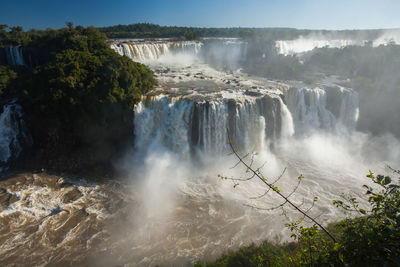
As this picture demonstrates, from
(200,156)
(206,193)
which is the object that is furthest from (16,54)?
(206,193)

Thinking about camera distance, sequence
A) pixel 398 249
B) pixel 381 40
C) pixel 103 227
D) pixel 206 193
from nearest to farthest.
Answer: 1. pixel 398 249
2. pixel 103 227
3. pixel 206 193
4. pixel 381 40

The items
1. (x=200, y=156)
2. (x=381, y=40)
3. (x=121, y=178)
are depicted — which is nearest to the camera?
(x=121, y=178)

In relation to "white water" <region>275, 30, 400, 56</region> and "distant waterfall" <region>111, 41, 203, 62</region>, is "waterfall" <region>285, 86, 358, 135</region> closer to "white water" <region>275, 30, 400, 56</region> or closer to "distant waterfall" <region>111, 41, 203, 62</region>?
"distant waterfall" <region>111, 41, 203, 62</region>

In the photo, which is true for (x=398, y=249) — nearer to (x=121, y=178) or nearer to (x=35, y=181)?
(x=121, y=178)

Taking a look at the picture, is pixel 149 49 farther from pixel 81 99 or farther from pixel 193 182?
pixel 193 182

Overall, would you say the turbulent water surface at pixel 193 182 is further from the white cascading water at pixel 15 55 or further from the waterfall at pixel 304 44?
the waterfall at pixel 304 44

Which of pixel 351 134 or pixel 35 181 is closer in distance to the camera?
pixel 35 181

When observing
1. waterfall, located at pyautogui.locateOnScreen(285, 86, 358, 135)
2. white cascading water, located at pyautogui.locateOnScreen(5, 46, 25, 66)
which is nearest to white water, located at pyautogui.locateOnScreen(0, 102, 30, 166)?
white cascading water, located at pyautogui.locateOnScreen(5, 46, 25, 66)

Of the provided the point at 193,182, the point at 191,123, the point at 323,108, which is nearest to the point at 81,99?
the point at 191,123
